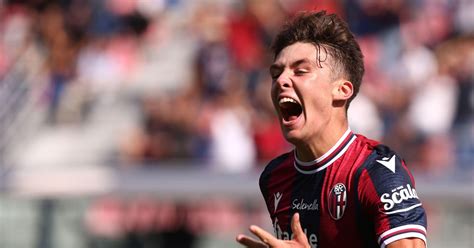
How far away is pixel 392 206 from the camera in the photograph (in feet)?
13.5

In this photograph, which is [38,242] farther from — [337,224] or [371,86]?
[337,224]

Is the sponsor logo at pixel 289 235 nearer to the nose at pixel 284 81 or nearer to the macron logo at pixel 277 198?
the macron logo at pixel 277 198

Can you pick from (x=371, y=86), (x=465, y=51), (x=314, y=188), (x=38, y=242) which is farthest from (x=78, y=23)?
(x=314, y=188)

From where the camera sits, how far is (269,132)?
11.0 metres

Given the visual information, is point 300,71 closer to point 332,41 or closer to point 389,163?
point 332,41

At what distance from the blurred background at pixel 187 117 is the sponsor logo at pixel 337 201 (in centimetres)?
594

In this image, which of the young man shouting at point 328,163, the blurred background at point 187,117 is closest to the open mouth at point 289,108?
the young man shouting at point 328,163

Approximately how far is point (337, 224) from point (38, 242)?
7.84m

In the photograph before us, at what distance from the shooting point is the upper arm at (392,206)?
4086 mm

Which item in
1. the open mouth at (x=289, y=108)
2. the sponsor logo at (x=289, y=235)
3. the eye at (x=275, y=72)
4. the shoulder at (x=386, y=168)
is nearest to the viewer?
the shoulder at (x=386, y=168)

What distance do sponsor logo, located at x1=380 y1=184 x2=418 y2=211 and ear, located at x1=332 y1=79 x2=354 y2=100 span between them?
2.01 feet

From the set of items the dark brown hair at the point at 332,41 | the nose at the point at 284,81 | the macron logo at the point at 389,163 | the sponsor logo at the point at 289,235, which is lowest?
the sponsor logo at the point at 289,235

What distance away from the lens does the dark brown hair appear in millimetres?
4586

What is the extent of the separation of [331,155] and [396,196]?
519mm
